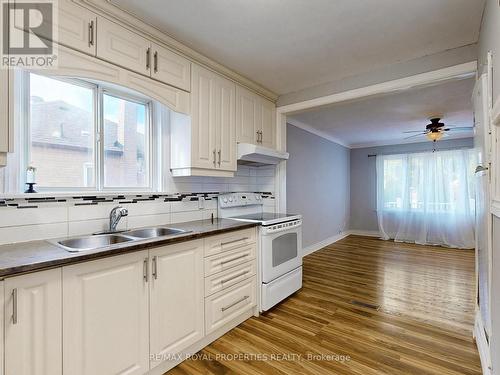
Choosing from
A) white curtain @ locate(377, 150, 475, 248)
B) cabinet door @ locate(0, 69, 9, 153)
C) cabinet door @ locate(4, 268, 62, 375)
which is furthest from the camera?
white curtain @ locate(377, 150, 475, 248)

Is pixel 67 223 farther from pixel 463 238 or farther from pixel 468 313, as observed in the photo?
pixel 463 238

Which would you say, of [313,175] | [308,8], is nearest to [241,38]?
[308,8]

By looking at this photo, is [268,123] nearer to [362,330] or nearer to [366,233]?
[362,330]

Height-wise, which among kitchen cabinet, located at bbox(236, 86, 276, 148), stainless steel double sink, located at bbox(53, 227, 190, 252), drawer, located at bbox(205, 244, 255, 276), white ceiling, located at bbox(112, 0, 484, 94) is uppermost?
white ceiling, located at bbox(112, 0, 484, 94)

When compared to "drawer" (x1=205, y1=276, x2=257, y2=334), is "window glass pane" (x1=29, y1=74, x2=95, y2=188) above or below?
above

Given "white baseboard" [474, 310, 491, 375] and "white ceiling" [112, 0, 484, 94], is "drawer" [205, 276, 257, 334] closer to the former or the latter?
"white baseboard" [474, 310, 491, 375]

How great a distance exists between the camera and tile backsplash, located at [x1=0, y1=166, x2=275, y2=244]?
1513 mm

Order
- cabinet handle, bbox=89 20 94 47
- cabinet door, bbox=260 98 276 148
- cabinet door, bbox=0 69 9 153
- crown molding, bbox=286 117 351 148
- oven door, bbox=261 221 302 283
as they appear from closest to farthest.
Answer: cabinet door, bbox=0 69 9 153, cabinet handle, bbox=89 20 94 47, oven door, bbox=261 221 302 283, cabinet door, bbox=260 98 276 148, crown molding, bbox=286 117 351 148

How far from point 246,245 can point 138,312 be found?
1.08 meters

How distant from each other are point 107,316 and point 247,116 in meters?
2.25

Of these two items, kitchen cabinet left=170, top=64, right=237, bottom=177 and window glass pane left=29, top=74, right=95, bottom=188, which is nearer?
window glass pane left=29, top=74, right=95, bottom=188

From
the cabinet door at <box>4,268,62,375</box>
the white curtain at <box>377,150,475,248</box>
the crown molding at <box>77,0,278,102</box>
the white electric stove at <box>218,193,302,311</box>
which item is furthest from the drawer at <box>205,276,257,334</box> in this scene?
the white curtain at <box>377,150,475,248</box>

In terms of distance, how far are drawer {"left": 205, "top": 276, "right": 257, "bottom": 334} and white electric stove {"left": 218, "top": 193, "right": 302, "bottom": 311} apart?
138mm

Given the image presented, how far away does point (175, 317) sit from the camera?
1.74m
